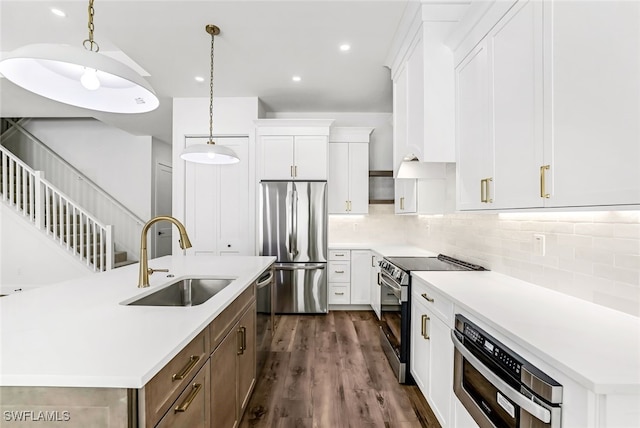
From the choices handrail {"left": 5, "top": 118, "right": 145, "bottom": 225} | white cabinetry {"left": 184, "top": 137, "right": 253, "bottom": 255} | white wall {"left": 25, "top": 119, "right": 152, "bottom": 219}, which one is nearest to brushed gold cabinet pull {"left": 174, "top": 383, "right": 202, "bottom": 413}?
white cabinetry {"left": 184, "top": 137, "right": 253, "bottom": 255}

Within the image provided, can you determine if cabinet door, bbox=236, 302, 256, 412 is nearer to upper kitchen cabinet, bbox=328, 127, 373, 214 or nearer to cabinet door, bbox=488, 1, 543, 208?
cabinet door, bbox=488, 1, 543, 208

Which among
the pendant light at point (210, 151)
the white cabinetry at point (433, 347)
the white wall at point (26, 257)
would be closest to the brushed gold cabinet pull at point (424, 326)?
the white cabinetry at point (433, 347)

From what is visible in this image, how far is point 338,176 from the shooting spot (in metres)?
4.27

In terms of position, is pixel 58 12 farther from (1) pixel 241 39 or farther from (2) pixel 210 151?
(2) pixel 210 151

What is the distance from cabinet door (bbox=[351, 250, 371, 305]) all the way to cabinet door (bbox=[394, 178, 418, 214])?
92 cm

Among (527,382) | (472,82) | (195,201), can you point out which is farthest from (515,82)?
(195,201)

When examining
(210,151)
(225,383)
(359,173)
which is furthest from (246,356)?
(359,173)

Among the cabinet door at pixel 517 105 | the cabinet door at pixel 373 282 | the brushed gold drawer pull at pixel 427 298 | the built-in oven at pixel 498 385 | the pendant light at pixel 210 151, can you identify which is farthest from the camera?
the cabinet door at pixel 373 282

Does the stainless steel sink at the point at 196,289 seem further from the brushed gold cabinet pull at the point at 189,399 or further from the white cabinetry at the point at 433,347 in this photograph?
the white cabinetry at the point at 433,347

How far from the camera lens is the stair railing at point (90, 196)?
5.93 meters

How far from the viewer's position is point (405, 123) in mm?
2730

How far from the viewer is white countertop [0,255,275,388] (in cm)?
78

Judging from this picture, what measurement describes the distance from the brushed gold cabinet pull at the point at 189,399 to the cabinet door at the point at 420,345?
58.8 inches

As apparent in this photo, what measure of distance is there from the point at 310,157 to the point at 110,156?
187 inches
